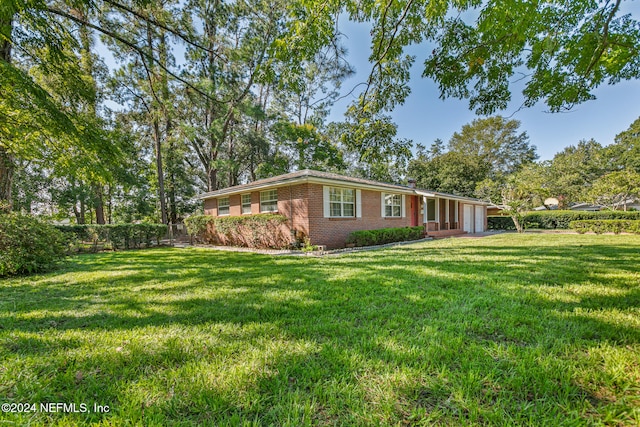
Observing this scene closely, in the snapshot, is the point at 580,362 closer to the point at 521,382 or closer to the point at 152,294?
the point at 521,382

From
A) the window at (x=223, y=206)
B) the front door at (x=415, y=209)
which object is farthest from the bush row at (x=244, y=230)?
the front door at (x=415, y=209)

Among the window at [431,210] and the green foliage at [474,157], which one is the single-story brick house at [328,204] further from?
the green foliage at [474,157]

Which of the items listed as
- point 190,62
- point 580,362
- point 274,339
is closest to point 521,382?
point 580,362

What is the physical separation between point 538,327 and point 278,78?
5.20m

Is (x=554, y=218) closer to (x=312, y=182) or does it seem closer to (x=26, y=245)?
(x=312, y=182)

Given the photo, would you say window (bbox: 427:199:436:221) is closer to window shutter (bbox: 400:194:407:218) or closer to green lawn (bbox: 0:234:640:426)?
window shutter (bbox: 400:194:407:218)

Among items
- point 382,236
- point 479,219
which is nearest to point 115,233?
point 382,236

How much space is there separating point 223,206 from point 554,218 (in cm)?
2766

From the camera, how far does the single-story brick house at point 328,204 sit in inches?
425

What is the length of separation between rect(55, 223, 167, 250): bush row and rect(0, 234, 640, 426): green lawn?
9793 mm

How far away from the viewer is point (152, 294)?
4.34 metres

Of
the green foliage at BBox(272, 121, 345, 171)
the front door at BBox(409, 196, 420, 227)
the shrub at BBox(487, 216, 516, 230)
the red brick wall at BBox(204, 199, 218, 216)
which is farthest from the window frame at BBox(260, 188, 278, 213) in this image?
the shrub at BBox(487, 216, 516, 230)

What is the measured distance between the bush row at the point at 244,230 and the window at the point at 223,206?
2.73ft

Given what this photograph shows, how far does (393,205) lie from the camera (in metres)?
14.9
